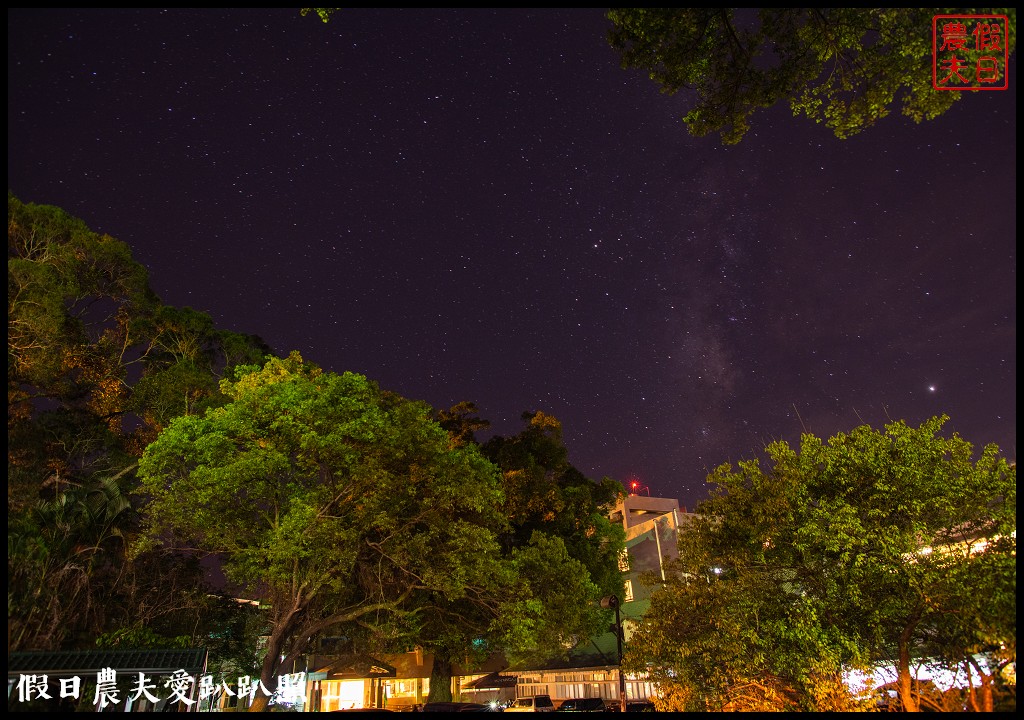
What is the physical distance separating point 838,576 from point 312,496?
526 inches

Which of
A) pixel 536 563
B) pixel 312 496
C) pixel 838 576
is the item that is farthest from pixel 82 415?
pixel 838 576

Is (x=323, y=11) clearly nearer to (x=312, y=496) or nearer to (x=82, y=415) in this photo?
(x=312, y=496)

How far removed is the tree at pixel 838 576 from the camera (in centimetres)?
1053

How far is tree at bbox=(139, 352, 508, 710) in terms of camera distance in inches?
677

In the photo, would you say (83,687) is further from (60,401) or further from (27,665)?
(60,401)

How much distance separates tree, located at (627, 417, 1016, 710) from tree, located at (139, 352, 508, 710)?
24.7 feet

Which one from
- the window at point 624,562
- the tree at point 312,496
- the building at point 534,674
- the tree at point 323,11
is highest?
the tree at point 323,11

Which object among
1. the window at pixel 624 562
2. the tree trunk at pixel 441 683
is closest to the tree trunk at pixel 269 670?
the tree trunk at pixel 441 683

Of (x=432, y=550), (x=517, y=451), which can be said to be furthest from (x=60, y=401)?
(x=517, y=451)

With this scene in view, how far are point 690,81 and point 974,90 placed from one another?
3.71 m

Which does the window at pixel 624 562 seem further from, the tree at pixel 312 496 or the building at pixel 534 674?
the tree at pixel 312 496

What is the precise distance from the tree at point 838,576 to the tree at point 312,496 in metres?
7.52

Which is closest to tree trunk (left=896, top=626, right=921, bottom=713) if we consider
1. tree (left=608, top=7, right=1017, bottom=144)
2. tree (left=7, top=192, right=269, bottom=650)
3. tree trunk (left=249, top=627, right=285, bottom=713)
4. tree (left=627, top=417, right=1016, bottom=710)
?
tree (left=627, top=417, right=1016, bottom=710)

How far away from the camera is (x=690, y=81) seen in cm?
981
